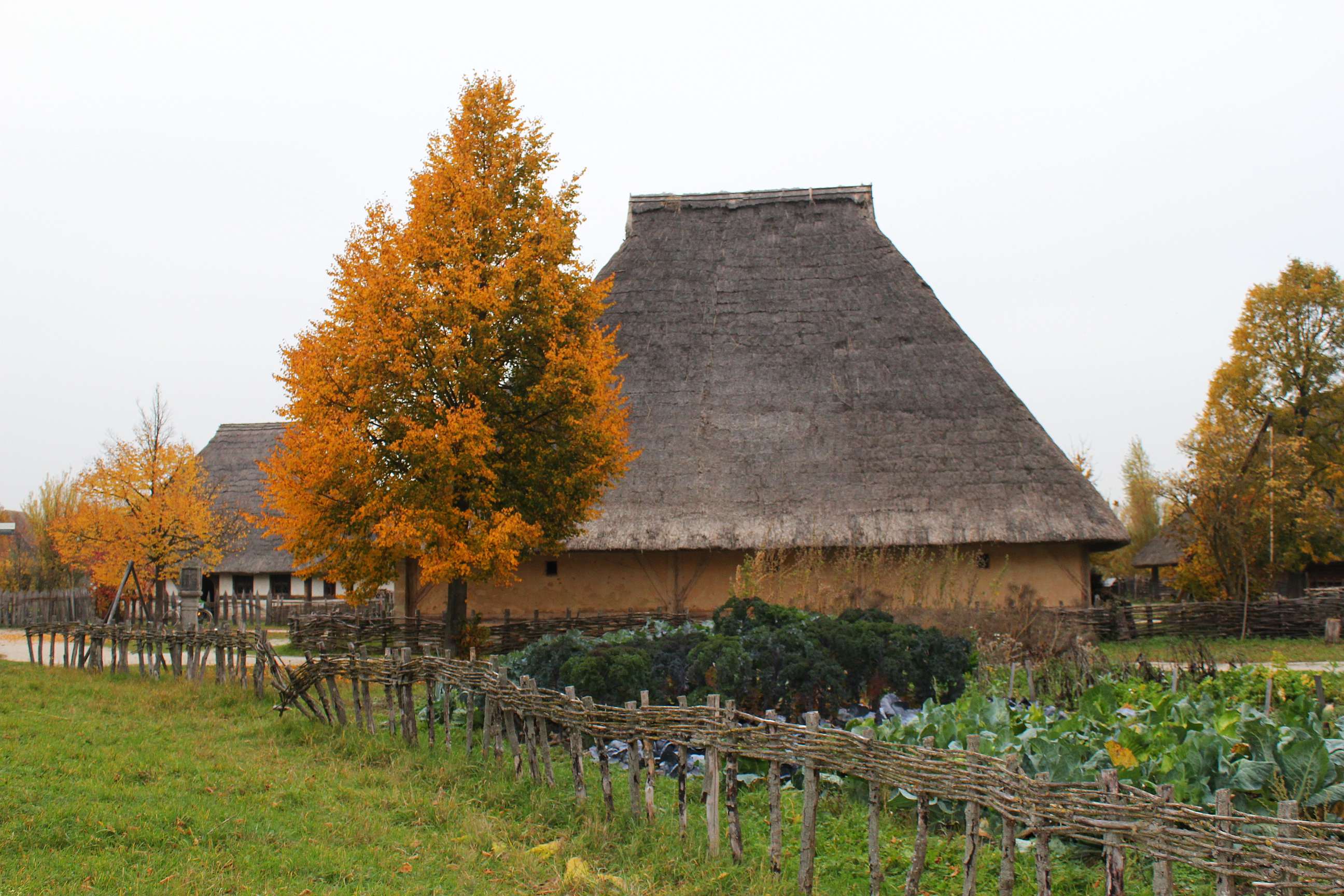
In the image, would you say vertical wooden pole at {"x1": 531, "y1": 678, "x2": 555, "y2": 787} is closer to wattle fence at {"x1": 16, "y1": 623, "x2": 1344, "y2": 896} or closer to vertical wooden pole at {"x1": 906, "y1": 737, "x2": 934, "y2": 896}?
wattle fence at {"x1": 16, "y1": 623, "x2": 1344, "y2": 896}

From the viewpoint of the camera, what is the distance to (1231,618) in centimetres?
1692

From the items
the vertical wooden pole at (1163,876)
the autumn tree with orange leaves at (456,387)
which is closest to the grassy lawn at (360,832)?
the vertical wooden pole at (1163,876)

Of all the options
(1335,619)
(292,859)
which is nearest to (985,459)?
(1335,619)

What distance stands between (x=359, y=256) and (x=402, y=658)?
20.5 feet

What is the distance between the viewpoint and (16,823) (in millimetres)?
5301

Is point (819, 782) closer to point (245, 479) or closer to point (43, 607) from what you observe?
point (43, 607)

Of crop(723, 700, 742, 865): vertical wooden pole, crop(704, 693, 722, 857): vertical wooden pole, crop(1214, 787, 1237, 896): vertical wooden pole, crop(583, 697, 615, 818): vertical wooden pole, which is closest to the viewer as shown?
crop(1214, 787, 1237, 896): vertical wooden pole

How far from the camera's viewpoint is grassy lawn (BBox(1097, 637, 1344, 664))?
43.2ft

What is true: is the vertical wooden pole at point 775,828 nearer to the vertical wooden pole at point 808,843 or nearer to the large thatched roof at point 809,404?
the vertical wooden pole at point 808,843

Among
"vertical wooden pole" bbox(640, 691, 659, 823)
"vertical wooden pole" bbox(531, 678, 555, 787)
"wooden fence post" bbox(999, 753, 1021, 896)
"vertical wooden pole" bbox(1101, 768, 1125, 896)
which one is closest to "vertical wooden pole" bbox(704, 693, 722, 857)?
"vertical wooden pole" bbox(640, 691, 659, 823)

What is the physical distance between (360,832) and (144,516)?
60.3ft

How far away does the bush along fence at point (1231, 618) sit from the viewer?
16812mm

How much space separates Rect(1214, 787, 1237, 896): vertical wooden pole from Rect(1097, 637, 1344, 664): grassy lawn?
9026mm

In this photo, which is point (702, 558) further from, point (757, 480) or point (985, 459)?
point (985, 459)
